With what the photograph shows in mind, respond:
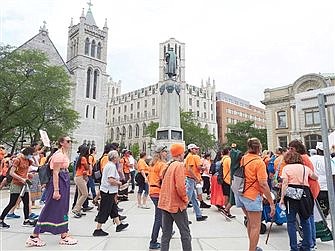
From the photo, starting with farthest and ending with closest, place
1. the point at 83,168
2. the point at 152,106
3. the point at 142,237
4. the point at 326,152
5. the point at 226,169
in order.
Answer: the point at 152,106, the point at 226,169, the point at 83,168, the point at 142,237, the point at 326,152

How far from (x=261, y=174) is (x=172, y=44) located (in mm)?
82300

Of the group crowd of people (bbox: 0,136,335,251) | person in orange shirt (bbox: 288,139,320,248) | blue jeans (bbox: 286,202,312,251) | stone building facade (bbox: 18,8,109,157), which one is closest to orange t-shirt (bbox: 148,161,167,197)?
crowd of people (bbox: 0,136,335,251)

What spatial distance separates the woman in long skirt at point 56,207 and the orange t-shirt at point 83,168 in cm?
180

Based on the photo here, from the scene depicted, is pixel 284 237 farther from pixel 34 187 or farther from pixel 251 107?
pixel 251 107

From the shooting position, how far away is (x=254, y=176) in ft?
14.7

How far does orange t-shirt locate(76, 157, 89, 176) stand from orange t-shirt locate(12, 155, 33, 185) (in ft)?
4.02

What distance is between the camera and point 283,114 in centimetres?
4425

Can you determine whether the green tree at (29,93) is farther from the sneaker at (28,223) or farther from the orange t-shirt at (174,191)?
the orange t-shirt at (174,191)

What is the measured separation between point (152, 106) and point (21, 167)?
258 feet

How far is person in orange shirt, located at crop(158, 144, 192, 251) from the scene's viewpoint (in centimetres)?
411

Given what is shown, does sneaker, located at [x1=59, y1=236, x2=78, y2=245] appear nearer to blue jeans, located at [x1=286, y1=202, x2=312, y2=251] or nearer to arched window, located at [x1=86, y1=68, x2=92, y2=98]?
blue jeans, located at [x1=286, y1=202, x2=312, y2=251]

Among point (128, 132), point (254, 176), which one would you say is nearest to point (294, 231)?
point (254, 176)

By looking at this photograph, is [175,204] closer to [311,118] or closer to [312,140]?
[312,140]

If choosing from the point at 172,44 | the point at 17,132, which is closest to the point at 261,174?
the point at 17,132
